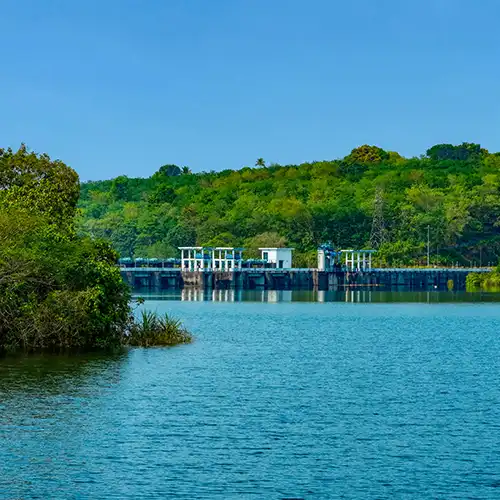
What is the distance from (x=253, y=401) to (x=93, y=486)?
1085 centimetres

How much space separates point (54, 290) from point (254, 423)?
1639 centimetres

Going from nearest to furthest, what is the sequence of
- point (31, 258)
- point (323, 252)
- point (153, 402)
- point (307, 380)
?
point (153, 402) < point (307, 380) < point (31, 258) < point (323, 252)

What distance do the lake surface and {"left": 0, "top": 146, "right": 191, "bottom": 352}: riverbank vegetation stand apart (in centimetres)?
170

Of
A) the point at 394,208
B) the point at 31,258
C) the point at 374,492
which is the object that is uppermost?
the point at 394,208

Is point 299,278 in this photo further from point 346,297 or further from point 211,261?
point 346,297

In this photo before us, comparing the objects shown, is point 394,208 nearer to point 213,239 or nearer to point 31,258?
point 213,239

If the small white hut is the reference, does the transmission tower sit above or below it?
above

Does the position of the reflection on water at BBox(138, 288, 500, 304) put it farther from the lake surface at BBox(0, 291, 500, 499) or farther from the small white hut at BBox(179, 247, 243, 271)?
the lake surface at BBox(0, 291, 500, 499)

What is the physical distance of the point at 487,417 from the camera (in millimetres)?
30656

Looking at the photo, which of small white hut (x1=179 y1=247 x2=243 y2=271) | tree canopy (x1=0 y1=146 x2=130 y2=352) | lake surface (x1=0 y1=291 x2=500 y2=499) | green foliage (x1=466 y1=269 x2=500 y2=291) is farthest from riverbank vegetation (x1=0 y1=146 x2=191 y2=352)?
small white hut (x1=179 y1=247 x2=243 y2=271)

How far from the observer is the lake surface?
76.5 ft

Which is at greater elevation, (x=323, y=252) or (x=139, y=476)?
(x=323, y=252)

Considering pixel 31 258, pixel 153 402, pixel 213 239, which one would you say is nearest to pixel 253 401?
pixel 153 402

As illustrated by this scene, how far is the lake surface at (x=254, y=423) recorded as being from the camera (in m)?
23.3
